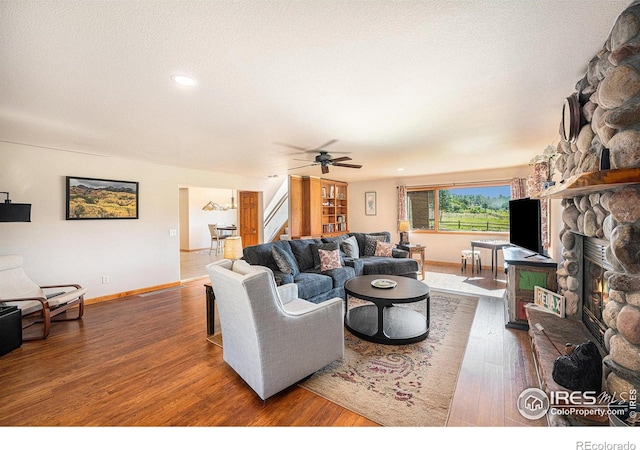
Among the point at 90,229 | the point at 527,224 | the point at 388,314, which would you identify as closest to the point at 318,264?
the point at 388,314

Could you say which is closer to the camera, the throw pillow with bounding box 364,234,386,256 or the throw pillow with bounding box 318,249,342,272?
the throw pillow with bounding box 318,249,342,272

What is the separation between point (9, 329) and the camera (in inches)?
107

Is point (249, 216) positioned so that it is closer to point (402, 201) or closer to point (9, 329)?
point (402, 201)

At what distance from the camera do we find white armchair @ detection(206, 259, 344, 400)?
6.15 feet

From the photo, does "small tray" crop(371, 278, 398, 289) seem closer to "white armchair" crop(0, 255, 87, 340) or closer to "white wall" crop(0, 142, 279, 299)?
"white armchair" crop(0, 255, 87, 340)

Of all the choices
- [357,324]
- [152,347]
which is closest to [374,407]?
[357,324]

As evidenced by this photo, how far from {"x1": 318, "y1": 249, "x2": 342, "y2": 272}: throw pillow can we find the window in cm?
399

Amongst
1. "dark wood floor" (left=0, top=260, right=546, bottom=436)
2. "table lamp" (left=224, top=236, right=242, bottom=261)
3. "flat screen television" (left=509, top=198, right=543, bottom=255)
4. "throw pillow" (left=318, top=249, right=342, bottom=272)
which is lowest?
"dark wood floor" (left=0, top=260, right=546, bottom=436)

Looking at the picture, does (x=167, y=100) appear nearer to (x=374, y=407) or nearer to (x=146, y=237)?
(x=374, y=407)

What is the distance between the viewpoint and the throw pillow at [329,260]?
4.35m

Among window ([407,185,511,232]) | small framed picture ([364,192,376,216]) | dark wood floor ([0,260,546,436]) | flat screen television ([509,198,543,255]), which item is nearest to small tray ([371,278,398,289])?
dark wood floor ([0,260,546,436])

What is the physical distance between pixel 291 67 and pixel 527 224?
3107mm

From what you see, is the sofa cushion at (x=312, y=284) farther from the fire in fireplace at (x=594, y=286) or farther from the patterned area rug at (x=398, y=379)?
the fire in fireplace at (x=594, y=286)

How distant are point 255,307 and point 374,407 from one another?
109 centimetres
